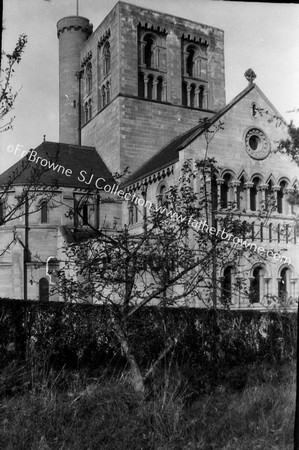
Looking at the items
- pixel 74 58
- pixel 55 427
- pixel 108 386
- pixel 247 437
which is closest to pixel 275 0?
pixel 247 437

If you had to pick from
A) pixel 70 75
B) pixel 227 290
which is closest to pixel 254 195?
pixel 227 290

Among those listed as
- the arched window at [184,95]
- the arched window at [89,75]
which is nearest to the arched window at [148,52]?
the arched window at [184,95]

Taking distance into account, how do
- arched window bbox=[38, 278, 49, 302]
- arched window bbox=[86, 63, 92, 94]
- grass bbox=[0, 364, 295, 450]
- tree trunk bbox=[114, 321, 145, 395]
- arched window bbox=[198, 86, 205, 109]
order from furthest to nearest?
1. arched window bbox=[86, 63, 92, 94]
2. arched window bbox=[198, 86, 205, 109]
3. arched window bbox=[38, 278, 49, 302]
4. tree trunk bbox=[114, 321, 145, 395]
5. grass bbox=[0, 364, 295, 450]

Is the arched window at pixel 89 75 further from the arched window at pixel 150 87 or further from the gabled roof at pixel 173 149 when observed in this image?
the gabled roof at pixel 173 149

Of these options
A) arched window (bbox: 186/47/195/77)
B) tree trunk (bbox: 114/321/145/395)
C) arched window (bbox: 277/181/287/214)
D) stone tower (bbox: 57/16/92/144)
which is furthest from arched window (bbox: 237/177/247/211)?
tree trunk (bbox: 114/321/145/395)

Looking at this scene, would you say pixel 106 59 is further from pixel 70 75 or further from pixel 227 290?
pixel 227 290

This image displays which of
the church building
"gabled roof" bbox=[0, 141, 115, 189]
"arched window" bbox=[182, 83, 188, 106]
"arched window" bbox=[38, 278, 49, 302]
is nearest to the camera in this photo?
the church building

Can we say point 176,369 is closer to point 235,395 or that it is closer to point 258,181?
point 235,395

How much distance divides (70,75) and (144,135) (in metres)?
12.7

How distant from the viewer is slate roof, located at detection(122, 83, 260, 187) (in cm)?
2717

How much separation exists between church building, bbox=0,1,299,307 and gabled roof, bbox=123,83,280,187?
10 cm

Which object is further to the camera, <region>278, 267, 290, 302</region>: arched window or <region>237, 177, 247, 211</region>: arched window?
<region>237, 177, 247, 211</region>: arched window

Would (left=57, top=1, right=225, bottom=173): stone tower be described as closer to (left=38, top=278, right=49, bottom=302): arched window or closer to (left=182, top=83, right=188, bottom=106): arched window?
(left=182, top=83, right=188, bottom=106): arched window

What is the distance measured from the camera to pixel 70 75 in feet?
147
